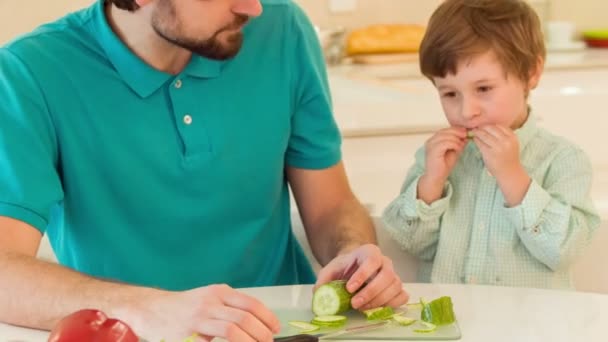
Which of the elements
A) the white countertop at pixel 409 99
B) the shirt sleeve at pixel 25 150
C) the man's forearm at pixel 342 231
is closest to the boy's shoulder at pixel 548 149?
the man's forearm at pixel 342 231

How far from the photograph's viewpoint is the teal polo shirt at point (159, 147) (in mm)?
1488

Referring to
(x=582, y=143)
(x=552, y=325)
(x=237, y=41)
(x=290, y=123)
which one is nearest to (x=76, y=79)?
(x=237, y=41)

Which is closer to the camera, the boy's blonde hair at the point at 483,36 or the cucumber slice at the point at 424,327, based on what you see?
the cucumber slice at the point at 424,327

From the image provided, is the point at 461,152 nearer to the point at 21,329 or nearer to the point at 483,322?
the point at 483,322

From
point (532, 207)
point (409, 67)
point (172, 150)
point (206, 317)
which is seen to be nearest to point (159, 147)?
point (172, 150)

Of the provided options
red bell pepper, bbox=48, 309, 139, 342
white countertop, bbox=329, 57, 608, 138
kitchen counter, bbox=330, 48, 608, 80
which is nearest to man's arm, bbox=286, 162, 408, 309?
red bell pepper, bbox=48, 309, 139, 342

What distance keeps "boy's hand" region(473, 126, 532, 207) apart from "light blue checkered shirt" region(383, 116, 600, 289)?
2 cm

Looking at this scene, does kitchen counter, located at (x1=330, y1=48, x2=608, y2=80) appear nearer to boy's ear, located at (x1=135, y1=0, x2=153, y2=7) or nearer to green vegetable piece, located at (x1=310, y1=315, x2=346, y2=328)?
boy's ear, located at (x1=135, y1=0, x2=153, y2=7)

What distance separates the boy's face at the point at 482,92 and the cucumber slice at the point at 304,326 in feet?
1.69

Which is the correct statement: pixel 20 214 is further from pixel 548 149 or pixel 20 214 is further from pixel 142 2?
pixel 548 149

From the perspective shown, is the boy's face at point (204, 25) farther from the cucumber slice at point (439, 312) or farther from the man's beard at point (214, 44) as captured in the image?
the cucumber slice at point (439, 312)

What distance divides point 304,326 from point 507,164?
0.50 m

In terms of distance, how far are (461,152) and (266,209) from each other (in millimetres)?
350

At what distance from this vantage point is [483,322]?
124 cm
